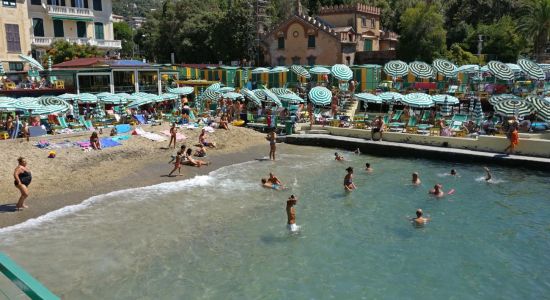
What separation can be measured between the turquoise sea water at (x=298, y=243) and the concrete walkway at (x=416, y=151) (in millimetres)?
1143

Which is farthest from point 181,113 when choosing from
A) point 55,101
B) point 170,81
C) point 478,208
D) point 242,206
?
point 478,208

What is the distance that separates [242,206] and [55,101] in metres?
13.9

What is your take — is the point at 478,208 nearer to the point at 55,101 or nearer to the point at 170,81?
the point at 55,101

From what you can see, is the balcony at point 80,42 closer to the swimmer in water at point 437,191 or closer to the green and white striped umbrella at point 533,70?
the green and white striped umbrella at point 533,70

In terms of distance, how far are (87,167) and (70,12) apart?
2950 centimetres

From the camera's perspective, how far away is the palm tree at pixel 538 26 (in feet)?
136

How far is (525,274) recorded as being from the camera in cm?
1059

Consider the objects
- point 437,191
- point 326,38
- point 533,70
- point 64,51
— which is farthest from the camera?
point 326,38

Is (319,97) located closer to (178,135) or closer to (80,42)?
(178,135)

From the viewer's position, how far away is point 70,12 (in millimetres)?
42375

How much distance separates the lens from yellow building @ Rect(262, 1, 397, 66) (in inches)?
1886

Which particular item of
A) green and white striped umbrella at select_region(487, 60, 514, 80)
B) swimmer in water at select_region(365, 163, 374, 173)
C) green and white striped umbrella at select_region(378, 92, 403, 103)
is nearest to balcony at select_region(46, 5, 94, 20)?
green and white striped umbrella at select_region(378, 92, 403, 103)

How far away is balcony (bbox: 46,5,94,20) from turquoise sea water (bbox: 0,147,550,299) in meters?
31.5

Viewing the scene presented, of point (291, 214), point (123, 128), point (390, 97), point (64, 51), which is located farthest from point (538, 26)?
point (64, 51)
